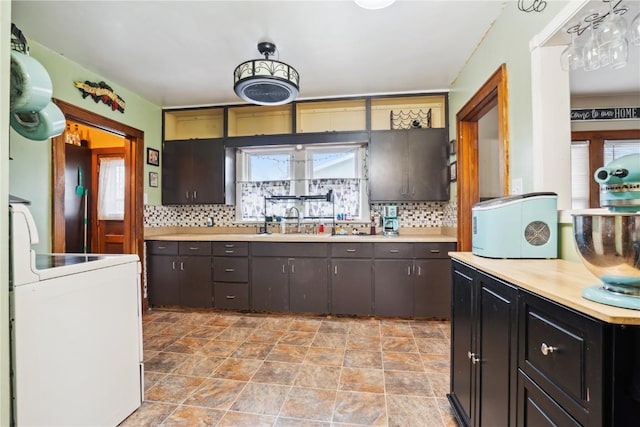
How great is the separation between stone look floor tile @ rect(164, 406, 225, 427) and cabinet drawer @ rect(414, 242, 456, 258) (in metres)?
2.31

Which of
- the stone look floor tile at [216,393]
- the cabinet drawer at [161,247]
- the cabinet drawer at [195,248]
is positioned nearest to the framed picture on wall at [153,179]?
the cabinet drawer at [161,247]

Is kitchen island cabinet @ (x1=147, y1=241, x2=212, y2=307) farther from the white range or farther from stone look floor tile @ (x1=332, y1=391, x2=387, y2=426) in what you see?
stone look floor tile @ (x1=332, y1=391, x2=387, y2=426)

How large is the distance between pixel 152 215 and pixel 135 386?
2.56 meters

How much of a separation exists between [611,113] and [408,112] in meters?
2.52

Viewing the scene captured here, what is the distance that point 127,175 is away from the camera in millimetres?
3594

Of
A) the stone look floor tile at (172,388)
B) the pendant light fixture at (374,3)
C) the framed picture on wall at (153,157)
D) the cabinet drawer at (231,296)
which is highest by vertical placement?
the pendant light fixture at (374,3)

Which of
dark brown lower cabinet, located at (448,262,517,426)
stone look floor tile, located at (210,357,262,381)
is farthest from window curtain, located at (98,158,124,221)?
Result: dark brown lower cabinet, located at (448,262,517,426)

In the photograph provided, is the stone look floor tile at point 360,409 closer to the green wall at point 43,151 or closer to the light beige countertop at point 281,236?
the light beige countertop at point 281,236

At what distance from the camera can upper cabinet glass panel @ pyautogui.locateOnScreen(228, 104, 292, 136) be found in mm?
3934

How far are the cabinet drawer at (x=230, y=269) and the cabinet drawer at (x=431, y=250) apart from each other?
6.39 ft

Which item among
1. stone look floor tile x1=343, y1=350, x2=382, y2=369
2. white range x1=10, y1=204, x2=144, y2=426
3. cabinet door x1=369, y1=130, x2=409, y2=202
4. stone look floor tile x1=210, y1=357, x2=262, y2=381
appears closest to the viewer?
white range x1=10, y1=204, x2=144, y2=426

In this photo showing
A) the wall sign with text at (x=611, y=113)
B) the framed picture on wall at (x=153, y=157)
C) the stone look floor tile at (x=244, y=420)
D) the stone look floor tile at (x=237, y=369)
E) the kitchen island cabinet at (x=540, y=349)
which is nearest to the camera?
the kitchen island cabinet at (x=540, y=349)

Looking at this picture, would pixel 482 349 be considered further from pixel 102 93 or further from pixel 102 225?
pixel 102 225

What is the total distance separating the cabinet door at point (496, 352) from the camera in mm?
1045
